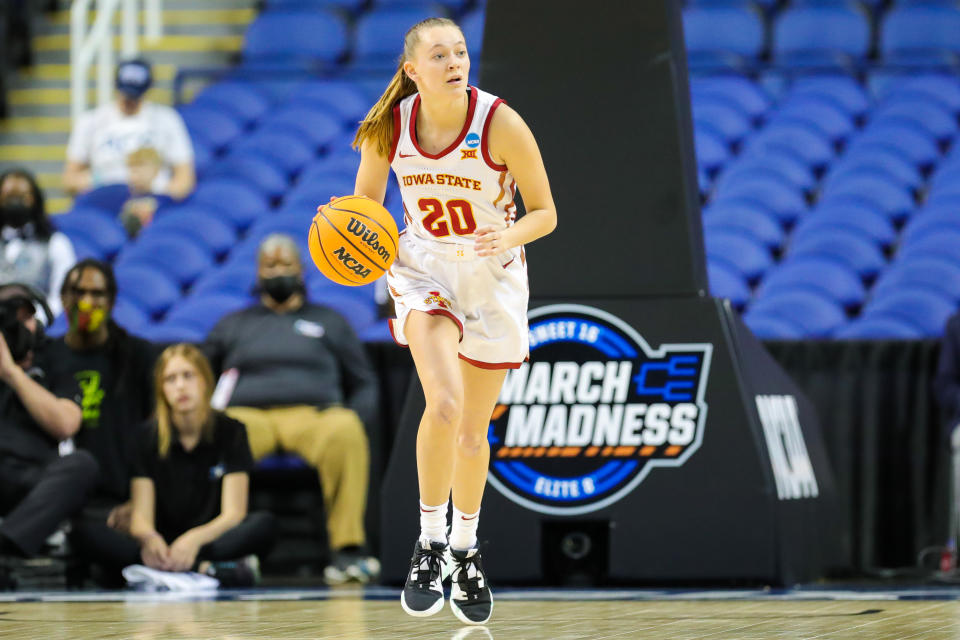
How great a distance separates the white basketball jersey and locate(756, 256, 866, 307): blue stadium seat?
475 cm

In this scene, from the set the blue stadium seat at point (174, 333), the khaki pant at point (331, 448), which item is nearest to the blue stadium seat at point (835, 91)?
the blue stadium seat at point (174, 333)

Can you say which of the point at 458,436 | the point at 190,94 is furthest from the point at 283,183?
the point at 458,436

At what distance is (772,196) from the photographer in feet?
36.1

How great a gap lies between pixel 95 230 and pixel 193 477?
4048 millimetres

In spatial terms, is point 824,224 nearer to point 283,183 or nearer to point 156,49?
point 283,183

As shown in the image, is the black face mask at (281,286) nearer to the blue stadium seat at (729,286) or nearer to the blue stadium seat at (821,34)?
the blue stadium seat at (729,286)

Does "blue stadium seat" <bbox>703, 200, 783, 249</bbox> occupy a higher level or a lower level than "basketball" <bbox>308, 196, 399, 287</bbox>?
higher

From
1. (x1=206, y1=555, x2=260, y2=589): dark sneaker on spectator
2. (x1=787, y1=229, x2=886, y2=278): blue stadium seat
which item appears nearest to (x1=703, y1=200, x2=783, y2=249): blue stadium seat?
(x1=787, y1=229, x2=886, y2=278): blue stadium seat

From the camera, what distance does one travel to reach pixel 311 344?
847cm

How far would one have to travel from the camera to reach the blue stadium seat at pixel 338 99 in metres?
12.9

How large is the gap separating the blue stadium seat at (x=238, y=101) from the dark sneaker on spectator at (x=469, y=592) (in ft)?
28.3

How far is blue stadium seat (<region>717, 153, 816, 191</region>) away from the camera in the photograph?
11.3m

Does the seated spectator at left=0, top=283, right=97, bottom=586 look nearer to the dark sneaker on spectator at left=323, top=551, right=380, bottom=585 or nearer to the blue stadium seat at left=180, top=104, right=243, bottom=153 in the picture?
the dark sneaker on spectator at left=323, top=551, right=380, bottom=585

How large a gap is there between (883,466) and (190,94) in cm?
811
